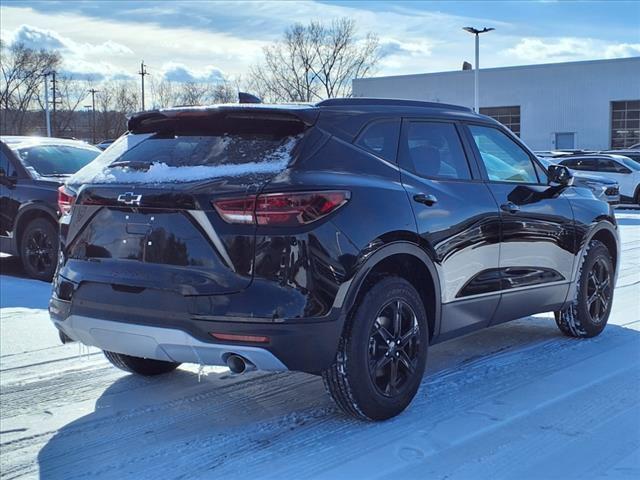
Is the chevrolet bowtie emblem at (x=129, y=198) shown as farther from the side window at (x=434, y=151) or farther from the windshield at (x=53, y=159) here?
the windshield at (x=53, y=159)

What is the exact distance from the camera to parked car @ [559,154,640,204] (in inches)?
841

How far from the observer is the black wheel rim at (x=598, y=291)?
615cm

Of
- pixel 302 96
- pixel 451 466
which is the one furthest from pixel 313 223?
pixel 302 96

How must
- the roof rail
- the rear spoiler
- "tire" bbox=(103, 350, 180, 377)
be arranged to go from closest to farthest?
1. the rear spoiler
2. the roof rail
3. "tire" bbox=(103, 350, 180, 377)

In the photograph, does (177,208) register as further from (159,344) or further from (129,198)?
(159,344)

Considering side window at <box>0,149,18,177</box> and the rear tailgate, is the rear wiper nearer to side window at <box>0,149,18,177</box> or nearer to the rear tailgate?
the rear tailgate

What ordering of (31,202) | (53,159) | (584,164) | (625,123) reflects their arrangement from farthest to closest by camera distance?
(625,123) < (584,164) < (53,159) < (31,202)

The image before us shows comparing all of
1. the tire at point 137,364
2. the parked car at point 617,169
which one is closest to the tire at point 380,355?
the tire at point 137,364

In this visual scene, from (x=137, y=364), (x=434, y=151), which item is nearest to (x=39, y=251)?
(x=137, y=364)

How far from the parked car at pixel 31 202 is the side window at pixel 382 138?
538 cm

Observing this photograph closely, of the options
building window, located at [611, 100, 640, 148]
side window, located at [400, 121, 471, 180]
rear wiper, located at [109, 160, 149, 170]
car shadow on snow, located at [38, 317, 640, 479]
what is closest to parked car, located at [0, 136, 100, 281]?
car shadow on snow, located at [38, 317, 640, 479]

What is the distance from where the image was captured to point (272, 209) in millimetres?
3701

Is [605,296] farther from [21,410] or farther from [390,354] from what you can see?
[21,410]

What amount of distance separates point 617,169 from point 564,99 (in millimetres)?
35448
